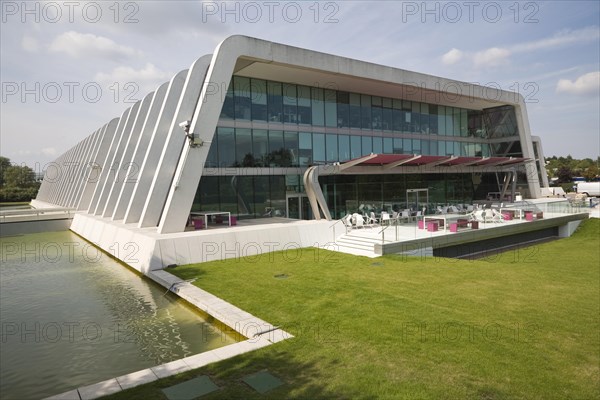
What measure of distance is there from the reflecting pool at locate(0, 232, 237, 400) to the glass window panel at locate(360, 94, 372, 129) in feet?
63.8

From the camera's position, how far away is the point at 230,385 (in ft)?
21.1

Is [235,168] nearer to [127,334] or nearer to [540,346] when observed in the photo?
[127,334]

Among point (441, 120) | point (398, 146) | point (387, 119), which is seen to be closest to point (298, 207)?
point (398, 146)

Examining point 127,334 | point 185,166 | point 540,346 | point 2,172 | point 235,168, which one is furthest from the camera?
point 2,172

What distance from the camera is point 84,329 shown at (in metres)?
10.1

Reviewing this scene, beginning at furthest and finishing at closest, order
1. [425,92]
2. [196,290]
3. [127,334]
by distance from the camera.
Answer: [425,92] → [196,290] → [127,334]

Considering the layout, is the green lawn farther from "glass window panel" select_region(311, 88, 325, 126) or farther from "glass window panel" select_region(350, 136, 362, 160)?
"glass window panel" select_region(350, 136, 362, 160)

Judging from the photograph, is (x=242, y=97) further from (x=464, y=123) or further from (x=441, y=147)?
(x=464, y=123)

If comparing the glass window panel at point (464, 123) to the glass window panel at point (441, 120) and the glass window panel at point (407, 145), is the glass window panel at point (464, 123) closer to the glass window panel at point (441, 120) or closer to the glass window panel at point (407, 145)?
the glass window panel at point (441, 120)

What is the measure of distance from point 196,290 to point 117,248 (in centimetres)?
997

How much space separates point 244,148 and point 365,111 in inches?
418

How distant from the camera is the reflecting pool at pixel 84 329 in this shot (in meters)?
7.69

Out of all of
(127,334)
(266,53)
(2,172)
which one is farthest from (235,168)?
(2,172)

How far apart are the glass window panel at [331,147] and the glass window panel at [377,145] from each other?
386cm
